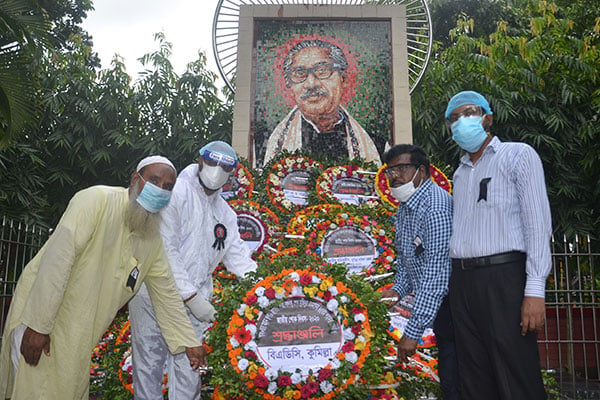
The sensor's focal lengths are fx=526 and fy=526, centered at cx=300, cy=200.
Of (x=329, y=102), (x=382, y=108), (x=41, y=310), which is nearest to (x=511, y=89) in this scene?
(x=382, y=108)

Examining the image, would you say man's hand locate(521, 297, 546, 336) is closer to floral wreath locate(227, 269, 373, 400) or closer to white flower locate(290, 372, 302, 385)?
floral wreath locate(227, 269, 373, 400)

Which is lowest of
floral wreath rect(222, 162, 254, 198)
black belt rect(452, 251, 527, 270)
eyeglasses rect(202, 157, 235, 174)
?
black belt rect(452, 251, 527, 270)

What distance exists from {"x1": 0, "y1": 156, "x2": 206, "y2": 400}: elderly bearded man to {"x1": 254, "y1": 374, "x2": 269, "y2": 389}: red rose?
39 centimetres

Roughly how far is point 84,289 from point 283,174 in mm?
6382

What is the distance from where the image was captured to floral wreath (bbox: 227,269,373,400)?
3484 millimetres

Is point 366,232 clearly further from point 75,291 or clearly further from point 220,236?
point 75,291

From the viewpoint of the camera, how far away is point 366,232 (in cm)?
705

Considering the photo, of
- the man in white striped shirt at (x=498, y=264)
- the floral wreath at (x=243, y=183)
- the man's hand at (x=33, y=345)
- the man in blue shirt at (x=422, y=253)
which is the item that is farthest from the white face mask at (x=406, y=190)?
the floral wreath at (x=243, y=183)

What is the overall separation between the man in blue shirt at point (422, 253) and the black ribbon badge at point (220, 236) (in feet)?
4.82

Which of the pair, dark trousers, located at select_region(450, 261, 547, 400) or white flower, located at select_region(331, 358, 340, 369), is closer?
dark trousers, located at select_region(450, 261, 547, 400)

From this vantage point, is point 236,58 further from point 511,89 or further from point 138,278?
point 138,278


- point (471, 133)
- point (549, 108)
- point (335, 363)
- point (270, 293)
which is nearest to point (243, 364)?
point (270, 293)

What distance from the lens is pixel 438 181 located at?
799cm

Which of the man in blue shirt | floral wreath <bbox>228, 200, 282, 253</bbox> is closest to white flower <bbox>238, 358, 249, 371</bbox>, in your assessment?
the man in blue shirt
